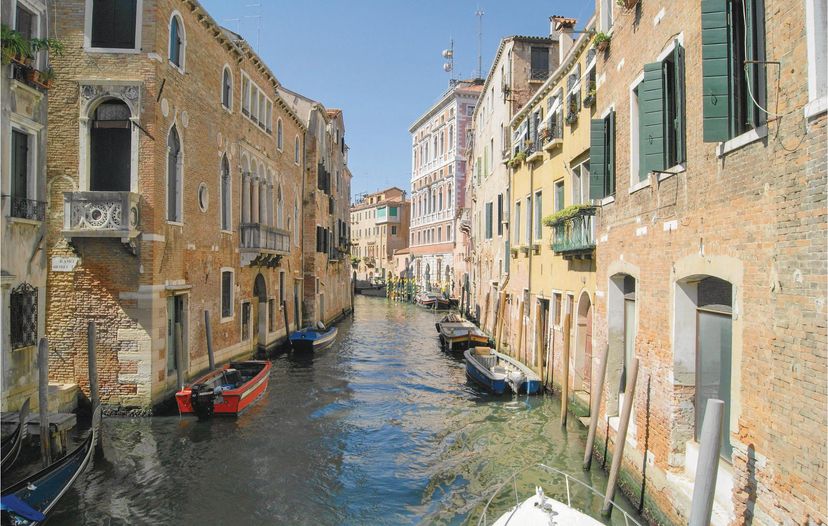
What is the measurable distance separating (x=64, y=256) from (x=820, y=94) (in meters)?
10.5

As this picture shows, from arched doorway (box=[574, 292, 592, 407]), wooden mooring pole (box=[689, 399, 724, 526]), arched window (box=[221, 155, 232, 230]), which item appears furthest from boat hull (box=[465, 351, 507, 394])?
wooden mooring pole (box=[689, 399, 724, 526])

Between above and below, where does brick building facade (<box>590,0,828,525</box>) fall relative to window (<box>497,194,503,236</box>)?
below

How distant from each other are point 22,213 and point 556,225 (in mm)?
9030

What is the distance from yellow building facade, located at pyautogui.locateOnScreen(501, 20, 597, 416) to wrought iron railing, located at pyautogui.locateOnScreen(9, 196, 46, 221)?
8.70 meters

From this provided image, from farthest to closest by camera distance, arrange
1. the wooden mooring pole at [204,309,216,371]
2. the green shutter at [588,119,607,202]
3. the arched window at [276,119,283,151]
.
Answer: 1. the arched window at [276,119,283,151]
2. the wooden mooring pole at [204,309,216,371]
3. the green shutter at [588,119,607,202]

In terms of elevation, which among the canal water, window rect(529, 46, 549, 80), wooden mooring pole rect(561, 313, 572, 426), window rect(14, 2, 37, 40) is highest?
window rect(529, 46, 549, 80)

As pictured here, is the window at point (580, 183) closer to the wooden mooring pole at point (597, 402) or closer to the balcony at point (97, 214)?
the wooden mooring pole at point (597, 402)

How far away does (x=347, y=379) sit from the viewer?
51.0 feet

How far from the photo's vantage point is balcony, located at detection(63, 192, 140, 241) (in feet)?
31.9

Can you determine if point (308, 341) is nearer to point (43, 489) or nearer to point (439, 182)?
point (43, 489)

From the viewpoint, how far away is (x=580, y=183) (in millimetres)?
11234

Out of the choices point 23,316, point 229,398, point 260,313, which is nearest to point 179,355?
point 229,398

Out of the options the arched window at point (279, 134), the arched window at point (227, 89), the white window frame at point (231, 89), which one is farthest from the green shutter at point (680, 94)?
the arched window at point (279, 134)

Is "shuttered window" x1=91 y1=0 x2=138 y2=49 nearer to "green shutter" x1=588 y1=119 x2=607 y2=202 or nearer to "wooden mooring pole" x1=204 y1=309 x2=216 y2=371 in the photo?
"wooden mooring pole" x1=204 y1=309 x2=216 y2=371
